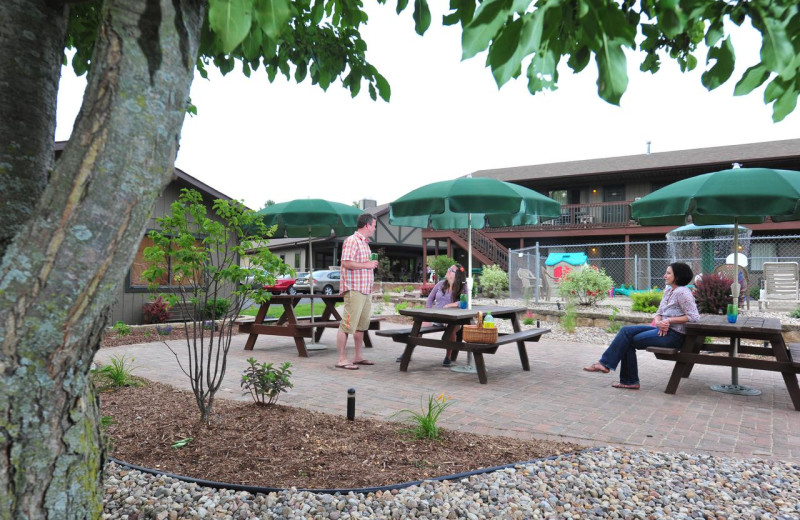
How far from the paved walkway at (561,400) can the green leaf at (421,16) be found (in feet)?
9.63

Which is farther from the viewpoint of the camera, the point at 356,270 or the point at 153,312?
the point at 153,312

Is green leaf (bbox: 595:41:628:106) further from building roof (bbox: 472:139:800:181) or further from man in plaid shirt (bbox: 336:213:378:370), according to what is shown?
building roof (bbox: 472:139:800:181)

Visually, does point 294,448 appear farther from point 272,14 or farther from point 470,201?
point 470,201

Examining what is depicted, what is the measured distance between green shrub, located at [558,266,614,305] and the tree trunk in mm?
12183

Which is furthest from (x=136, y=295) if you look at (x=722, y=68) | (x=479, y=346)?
(x=722, y=68)

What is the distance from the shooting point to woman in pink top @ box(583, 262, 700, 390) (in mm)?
5398

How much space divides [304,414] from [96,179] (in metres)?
3.03

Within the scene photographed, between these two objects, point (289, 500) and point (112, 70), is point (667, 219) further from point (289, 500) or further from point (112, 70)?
point (112, 70)

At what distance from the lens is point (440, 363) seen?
7.06 m

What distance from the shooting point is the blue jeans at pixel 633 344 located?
17.9 ft

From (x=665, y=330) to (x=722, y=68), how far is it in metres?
4.36

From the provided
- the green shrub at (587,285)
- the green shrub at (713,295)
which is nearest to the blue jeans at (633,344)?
the green shrub at (713,295)

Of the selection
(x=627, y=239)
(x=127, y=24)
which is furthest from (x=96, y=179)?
(x=627, y=239)

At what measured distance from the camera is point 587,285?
12.5m
